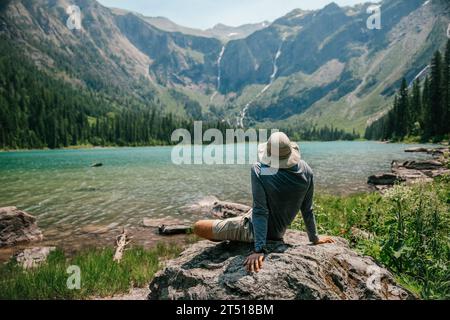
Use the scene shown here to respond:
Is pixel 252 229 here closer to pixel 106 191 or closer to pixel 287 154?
pixel 287 154

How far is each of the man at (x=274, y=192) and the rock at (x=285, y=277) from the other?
0.32 metres

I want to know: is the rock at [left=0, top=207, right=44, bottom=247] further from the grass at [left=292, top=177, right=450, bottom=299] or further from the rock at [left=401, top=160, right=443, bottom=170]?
the rock at [left=401, top=160, right=443, bottom=170]

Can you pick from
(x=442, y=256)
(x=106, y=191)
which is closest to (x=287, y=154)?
(x=442, y=256)

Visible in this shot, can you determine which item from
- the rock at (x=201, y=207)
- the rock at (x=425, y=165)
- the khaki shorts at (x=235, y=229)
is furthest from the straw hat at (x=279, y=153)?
A: the rock at (x=425, y=165)

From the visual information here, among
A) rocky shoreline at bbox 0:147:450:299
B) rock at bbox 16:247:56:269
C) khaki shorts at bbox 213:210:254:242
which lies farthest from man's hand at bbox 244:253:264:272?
rock at bbox 16:247:56:269

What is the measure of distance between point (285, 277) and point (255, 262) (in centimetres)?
60

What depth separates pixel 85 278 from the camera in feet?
31.8

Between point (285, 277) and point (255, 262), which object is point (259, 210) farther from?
point (285, 277)

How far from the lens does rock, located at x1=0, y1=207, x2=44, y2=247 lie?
55.1 ft

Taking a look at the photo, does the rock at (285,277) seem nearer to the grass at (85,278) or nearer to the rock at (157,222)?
the grass at (85,278)

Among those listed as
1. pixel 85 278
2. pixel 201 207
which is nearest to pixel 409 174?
pixel 201 207

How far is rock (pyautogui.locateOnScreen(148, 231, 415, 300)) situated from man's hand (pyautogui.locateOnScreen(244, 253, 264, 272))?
10 cm

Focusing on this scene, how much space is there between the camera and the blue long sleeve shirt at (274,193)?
629 cm
